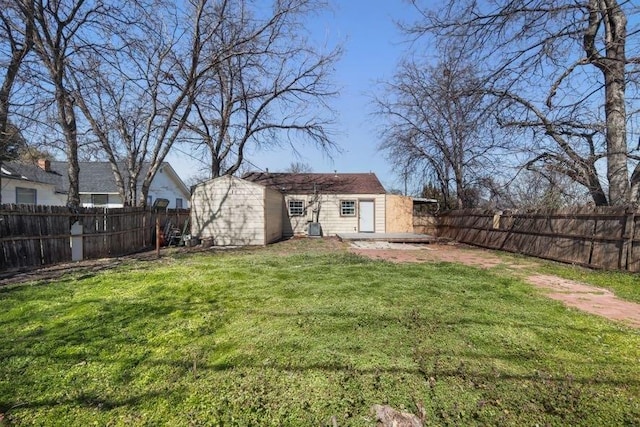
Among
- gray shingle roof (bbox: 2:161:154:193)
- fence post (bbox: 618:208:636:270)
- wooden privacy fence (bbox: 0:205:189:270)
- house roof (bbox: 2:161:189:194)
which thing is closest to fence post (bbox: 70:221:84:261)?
wooden privacy fence (bbox: 0:205:189:270)

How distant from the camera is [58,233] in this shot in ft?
28.7

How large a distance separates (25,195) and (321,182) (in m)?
14.9

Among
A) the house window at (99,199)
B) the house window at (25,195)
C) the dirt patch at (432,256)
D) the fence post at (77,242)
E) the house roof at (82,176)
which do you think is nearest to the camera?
the fence post at (77,242)

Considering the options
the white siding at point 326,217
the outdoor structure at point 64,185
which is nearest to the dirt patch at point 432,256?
the white siding at point 326,217

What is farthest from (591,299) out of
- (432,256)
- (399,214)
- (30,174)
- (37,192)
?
(30,174)

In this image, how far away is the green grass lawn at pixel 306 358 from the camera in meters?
2.47

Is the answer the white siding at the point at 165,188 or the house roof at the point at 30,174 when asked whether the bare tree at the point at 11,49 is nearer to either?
the house roof at the point at 30,174

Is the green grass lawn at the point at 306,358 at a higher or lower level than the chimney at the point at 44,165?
lower

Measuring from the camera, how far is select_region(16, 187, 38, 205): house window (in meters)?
17.1

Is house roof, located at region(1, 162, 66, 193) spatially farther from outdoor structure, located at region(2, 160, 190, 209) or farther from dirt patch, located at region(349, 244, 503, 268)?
dirt patch, located at region(349, 244, 503, 268)

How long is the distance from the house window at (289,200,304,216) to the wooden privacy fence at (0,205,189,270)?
8.94 m

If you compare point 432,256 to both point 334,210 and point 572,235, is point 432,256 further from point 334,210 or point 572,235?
point 334,210

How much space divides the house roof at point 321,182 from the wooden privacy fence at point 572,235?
734 cm

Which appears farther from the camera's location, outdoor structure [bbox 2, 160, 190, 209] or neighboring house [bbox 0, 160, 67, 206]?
outdoor structure [bbox 2, 160, 190, 209]
